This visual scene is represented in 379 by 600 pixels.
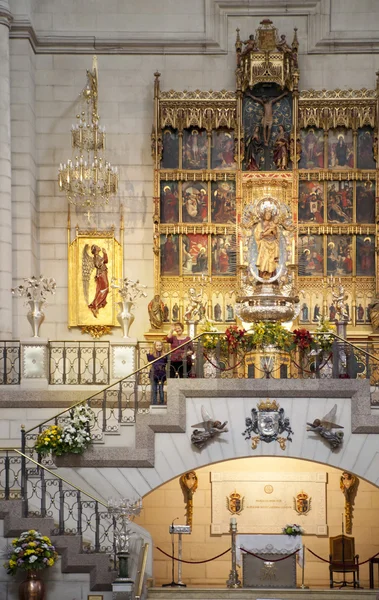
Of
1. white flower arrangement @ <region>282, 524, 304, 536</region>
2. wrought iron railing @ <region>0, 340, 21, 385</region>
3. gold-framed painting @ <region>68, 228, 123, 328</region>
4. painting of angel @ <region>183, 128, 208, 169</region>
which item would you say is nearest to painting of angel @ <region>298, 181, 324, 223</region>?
painting of angel @ <region>183, 128, 208, 169</region>

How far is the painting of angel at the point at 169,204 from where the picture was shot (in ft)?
94.4

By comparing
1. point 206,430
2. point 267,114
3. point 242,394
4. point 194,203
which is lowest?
point 206,430

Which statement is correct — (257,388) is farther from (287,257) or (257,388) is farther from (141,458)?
(287,257)

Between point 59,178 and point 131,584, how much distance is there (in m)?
10.2

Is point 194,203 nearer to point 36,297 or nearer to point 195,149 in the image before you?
point 195,149

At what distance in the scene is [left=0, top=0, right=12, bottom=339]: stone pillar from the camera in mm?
27141

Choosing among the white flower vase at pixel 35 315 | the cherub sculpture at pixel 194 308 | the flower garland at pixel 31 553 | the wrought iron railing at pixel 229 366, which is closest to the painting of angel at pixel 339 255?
the cherub sculpture at pixel 194 308

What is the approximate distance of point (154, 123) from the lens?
28422 mm

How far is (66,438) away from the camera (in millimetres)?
22891

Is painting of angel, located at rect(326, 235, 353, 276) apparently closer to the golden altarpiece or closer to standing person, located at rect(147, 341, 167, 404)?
the golden altarpiece

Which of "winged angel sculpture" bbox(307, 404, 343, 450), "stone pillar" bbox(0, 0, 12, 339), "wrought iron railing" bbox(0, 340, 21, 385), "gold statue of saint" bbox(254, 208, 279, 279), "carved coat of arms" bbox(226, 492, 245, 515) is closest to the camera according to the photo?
"winged angel sculpture" bbox(307, 404, 343, 450)

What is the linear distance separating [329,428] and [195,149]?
8.57m

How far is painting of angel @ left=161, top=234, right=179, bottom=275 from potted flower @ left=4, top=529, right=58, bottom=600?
9.00m

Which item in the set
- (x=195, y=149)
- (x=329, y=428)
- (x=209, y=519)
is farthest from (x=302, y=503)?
(x=195, y=149)
